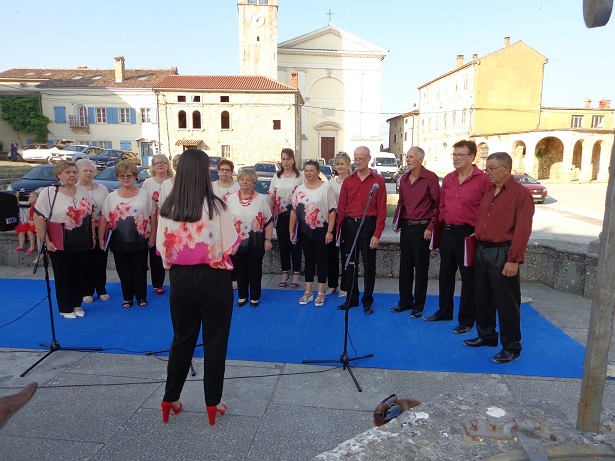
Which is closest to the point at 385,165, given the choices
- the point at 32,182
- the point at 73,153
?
the point at 73,153

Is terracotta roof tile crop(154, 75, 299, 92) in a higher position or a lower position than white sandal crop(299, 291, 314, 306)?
higher

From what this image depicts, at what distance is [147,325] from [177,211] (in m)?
2.63

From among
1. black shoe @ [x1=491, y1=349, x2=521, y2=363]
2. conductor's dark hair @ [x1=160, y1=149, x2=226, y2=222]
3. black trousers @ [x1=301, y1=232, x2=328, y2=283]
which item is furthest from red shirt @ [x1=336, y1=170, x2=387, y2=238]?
conductor's dark hair @ [x1=160, y1=149, x2=226, y2=222]

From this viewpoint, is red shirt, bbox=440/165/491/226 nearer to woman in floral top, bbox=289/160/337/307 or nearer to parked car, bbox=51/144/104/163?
woman in floral top, bbox=289/160/337/307

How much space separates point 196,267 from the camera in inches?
117

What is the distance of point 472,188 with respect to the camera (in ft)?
15.4

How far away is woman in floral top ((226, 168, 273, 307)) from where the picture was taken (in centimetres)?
553

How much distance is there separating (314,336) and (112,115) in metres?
42.0

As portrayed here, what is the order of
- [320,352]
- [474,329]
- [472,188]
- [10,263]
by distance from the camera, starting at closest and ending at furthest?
[320,352] → [472,188] → [474,329] → [10,263]

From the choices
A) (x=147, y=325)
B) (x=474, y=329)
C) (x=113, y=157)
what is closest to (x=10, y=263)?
(x=147, y=325)

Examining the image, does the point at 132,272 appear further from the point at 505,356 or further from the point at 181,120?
the point at 181,120

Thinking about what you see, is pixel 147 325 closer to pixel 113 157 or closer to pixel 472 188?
pixel 472 188

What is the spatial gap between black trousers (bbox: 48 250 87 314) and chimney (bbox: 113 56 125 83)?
139 feet

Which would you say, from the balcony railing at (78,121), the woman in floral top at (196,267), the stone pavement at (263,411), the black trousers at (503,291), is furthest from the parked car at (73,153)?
the black trousers at (503,291)
